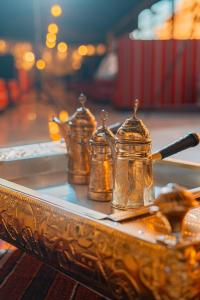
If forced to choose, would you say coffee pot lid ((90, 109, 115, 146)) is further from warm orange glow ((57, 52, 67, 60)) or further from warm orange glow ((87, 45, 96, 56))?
warm orange glow ((57, 52, 67, 60))

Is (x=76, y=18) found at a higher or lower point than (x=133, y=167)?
higher

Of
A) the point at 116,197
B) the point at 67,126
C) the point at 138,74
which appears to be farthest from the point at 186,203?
the point at 138,74

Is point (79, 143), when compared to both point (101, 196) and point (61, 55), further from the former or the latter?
point (61, 55)

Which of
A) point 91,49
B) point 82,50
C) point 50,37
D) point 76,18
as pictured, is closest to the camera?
point 50,37

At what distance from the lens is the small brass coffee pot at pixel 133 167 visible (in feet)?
2.95

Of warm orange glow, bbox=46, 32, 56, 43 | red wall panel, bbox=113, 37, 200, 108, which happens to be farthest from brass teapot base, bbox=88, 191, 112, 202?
warm orange glow, bbox=46, 32, 56, 43

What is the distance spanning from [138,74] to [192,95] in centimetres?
66

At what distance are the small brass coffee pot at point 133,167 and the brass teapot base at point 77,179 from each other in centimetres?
24

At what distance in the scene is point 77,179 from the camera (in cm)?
116

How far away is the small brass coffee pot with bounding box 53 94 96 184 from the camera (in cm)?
117

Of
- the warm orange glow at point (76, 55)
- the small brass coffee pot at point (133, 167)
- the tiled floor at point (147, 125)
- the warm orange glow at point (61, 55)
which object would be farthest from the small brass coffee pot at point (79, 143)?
the warm orange glow at point (61, 55)

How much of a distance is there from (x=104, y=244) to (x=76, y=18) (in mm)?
8945

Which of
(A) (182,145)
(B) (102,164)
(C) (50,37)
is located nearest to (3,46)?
(C) (50,37)

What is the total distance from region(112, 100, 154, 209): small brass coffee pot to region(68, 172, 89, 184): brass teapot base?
24 centimetres
